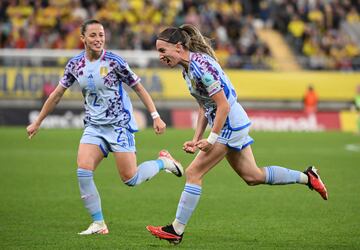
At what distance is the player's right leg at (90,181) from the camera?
9.06 metres

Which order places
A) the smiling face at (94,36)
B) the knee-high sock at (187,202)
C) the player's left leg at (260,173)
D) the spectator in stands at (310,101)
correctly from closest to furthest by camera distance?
the knee-high sock at (187,202) → the player's left leg at (260,173) → the smiling face at (94,36) → the spectator in stands at (310,101)

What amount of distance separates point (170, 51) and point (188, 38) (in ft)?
0.78

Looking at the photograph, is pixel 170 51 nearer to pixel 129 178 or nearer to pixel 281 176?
pixel 129 178

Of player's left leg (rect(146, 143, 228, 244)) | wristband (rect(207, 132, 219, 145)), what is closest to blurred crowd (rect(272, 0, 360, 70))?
player's left leg (rect(146, 143, 228, 244))

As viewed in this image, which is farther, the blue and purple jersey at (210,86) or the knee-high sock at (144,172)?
the knee-high sock at (144,172)

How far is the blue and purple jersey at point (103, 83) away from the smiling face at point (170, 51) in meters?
0.90

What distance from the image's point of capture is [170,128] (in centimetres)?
3055

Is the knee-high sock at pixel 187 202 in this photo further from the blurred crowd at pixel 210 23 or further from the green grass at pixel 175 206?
the blurred crowd at pixel 210 23

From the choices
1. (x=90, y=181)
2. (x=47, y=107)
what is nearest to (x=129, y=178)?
(x=90, y=181)

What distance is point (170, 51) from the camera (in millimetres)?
8328

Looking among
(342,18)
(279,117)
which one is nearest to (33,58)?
(279,117)

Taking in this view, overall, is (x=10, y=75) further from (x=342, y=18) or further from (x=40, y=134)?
(x=342, y=18)

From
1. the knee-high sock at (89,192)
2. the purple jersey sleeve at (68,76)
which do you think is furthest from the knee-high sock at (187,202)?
the purple jersey sleeve at (68,76)

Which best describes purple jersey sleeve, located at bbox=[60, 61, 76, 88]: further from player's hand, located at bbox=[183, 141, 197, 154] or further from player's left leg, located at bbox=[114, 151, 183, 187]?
player's hand, located at bbox=[183, 141, 197, 154]
